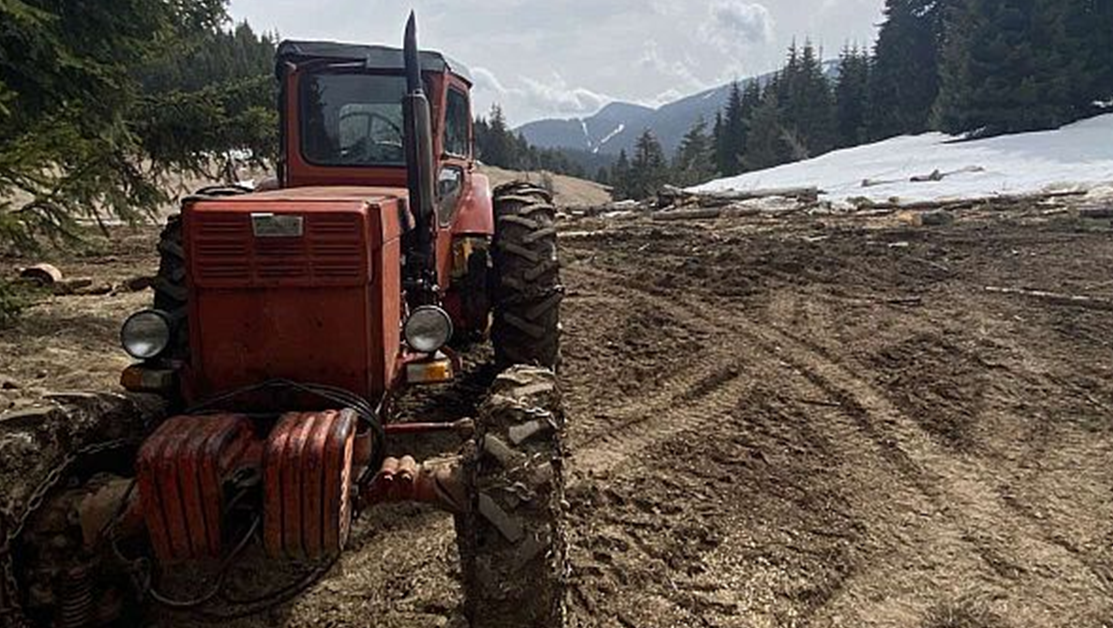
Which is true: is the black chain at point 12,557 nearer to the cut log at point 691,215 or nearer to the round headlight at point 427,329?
the round headlight at point 427,329

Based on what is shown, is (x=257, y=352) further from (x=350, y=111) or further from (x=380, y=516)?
(x=350, y=111)

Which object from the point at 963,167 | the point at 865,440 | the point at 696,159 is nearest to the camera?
the point at 865,440

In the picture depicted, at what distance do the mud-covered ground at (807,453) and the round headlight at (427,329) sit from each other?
96 centimetres

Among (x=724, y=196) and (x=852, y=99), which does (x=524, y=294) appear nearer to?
(x=724, y=196)

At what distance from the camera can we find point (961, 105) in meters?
36.8

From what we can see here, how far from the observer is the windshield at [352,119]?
18.4 feet

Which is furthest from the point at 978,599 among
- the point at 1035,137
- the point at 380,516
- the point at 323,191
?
the point at 1035,137

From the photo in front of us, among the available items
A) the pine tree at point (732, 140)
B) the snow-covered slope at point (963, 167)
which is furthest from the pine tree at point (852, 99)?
the snow-covered slope at point (963, 167)

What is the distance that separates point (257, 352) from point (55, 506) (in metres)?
0.92

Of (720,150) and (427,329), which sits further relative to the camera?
(720,150)

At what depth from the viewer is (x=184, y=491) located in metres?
3.04

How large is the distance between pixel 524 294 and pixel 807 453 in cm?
197

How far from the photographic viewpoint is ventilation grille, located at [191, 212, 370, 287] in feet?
11.9

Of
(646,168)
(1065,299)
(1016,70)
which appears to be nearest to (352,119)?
(1065,299)
